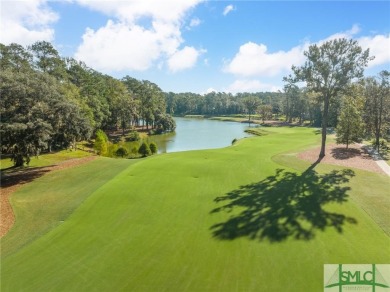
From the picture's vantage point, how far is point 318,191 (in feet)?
74.7

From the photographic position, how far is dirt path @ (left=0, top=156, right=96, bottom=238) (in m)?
19.0

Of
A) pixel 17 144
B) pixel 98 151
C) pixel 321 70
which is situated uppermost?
pixel 321 70

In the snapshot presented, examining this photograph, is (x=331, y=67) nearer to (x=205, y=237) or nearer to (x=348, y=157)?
(x=348, y=157)

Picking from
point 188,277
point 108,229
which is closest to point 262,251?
point 188,277

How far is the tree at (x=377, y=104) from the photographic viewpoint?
4562 cm

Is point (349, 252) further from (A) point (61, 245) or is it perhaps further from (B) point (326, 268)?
(A) point (61, 245)

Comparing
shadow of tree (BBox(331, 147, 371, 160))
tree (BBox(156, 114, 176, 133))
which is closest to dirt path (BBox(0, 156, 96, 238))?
shadow of tree (BBox(331, 147, 371, 160))

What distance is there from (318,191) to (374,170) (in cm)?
1091

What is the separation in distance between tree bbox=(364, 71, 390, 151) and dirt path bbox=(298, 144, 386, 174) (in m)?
7.44

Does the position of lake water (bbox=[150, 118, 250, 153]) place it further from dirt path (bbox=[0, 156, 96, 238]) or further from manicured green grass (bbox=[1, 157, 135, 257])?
manicured green grass (bbox=[1, 157, 135, 257])

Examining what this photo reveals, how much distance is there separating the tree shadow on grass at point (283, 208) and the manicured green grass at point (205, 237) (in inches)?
2.5

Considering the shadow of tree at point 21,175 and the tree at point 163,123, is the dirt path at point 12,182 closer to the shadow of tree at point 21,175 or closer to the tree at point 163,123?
the shadow of tree at point 21,175

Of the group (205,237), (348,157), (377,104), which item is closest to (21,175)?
(205,237)

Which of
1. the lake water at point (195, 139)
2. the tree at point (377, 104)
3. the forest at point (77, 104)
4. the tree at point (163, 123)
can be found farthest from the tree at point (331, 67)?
the tree at point (163, 123)
